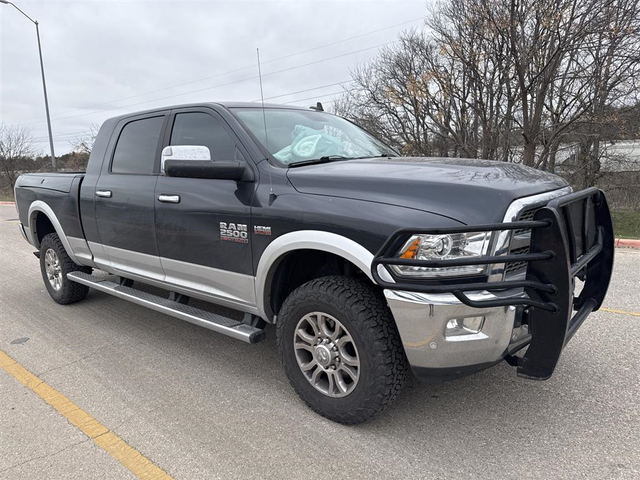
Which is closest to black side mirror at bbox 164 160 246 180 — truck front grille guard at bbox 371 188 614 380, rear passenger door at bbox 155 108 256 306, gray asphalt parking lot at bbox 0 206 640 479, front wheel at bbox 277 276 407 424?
rear passenger door at bbox 155 108 256 306

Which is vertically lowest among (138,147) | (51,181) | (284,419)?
(284,419)

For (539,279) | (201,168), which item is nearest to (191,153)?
(201,168)

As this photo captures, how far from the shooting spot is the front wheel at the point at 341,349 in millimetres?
2674

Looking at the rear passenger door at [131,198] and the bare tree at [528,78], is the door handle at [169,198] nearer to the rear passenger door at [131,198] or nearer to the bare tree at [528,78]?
the rear passenger door at [131,198]

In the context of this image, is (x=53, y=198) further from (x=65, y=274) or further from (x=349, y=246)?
(x=349, y=246)

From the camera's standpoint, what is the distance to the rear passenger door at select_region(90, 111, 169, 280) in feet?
13.2

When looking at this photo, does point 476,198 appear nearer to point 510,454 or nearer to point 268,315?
point 510,454

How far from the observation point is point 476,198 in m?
2.46

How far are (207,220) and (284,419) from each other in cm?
145

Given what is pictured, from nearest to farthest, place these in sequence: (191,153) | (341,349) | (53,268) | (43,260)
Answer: (341,349) < (191,153) < (53,268) < (43,260)

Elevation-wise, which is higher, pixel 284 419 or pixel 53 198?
pixel 53 198

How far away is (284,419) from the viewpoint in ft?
9.89

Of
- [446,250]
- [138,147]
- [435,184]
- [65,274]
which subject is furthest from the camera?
[65,274]

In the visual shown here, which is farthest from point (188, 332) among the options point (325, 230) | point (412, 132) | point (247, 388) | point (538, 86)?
point (412, 132)
